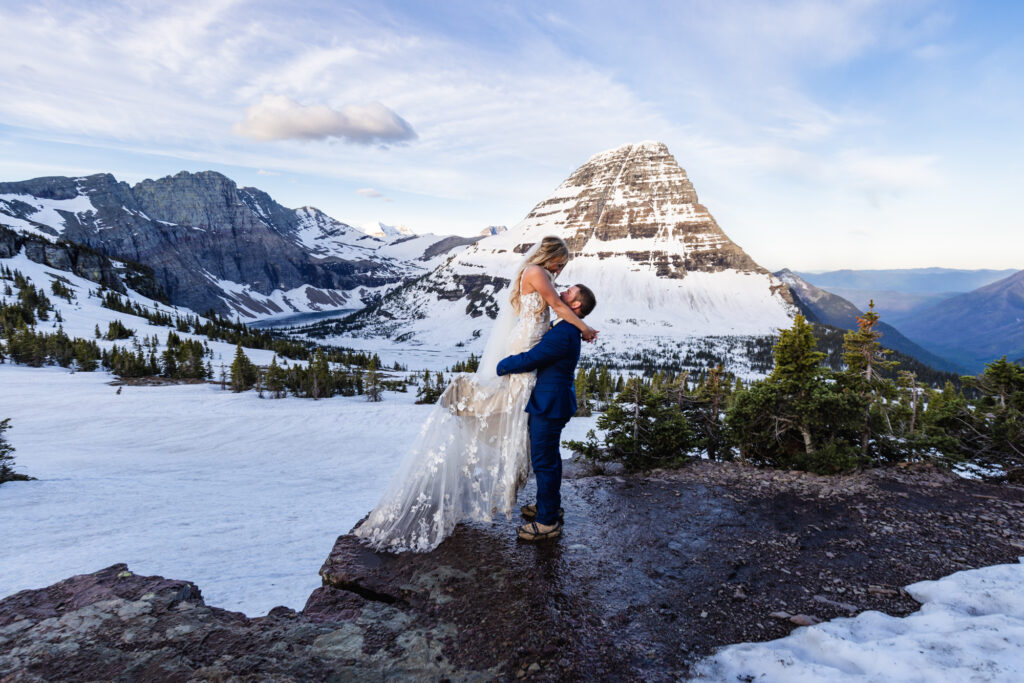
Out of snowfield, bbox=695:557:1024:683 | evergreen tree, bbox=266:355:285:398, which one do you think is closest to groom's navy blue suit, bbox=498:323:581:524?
snowfield, bbox=695:557:1024:683

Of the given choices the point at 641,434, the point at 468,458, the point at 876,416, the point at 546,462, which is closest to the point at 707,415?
the point at 641,434

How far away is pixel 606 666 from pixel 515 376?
2.99 metres

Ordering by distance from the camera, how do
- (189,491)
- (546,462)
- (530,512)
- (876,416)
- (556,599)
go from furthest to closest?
(189,491), (876,416), (530,512), (546,462), (556,599)

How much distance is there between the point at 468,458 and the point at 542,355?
176cm

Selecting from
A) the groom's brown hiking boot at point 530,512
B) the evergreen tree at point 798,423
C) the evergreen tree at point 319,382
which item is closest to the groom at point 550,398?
the groom's brown hiking boot at point 530,512

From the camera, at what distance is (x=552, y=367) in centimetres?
516

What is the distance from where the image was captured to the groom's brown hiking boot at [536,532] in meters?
5.35

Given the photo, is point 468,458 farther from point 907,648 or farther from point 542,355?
point 907,648

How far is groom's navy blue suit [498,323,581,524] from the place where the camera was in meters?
5.01

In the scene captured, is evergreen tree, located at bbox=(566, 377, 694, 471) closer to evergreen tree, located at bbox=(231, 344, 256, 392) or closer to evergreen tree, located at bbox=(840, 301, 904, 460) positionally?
evergreen tree, located at bbox=(840, 301, 904, 460)

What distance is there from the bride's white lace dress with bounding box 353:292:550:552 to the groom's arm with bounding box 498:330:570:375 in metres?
0.26

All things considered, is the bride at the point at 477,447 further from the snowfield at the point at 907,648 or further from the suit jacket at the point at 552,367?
the snowfield at the point at 907,648

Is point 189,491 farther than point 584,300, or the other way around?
point 189,491

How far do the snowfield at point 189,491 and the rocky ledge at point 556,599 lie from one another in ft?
6.45
